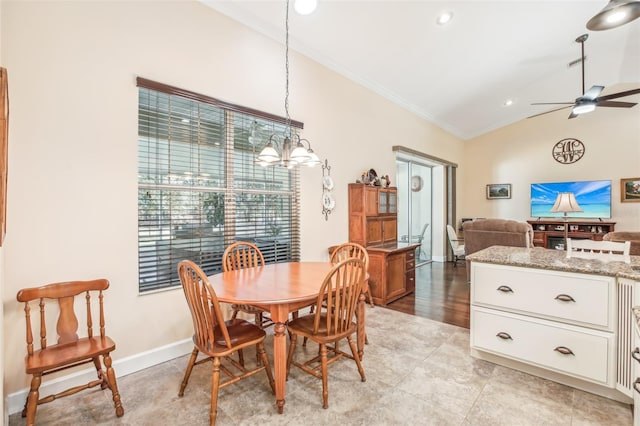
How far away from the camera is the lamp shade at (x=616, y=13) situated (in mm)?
2227

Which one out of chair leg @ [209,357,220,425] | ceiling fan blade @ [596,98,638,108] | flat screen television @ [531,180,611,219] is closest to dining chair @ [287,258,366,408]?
chair leg @ [209,357,220,425]

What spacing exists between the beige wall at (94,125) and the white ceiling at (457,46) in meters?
0.56

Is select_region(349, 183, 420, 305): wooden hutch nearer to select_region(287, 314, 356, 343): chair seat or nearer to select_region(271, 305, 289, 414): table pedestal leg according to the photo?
select_region(287, 314, 356, 343): chair seat

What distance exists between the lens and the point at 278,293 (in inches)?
79.8

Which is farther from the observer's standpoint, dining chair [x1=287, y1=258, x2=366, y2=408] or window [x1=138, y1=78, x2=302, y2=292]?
window [x1=138, y1=78, x2=302, y2=292]

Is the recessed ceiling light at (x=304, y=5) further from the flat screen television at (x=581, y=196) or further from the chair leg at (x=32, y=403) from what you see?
the flat screen television at (x=581, y=196)

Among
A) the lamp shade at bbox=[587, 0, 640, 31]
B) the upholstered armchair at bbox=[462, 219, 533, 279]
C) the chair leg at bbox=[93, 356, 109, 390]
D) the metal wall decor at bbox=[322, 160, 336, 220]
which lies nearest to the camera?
the chair leg at bbox=[93, 356, 109, 390]

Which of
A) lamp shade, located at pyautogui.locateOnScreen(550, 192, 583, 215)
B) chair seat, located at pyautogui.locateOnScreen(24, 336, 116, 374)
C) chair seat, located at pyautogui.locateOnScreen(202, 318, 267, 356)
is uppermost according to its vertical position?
lamp shade, located at pyautogui.locateOnScreen(550, 192, 583, 215)

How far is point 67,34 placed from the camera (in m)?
2.11

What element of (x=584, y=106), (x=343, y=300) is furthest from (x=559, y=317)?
(x=584, y=106)

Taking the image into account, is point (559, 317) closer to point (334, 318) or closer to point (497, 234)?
point (334, 318)

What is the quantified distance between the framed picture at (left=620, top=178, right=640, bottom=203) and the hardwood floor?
141 inches

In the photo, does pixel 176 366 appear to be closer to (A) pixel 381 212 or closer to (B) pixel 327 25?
(A) pixel 381 212

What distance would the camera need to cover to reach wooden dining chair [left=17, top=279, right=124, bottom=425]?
1.74 meters
